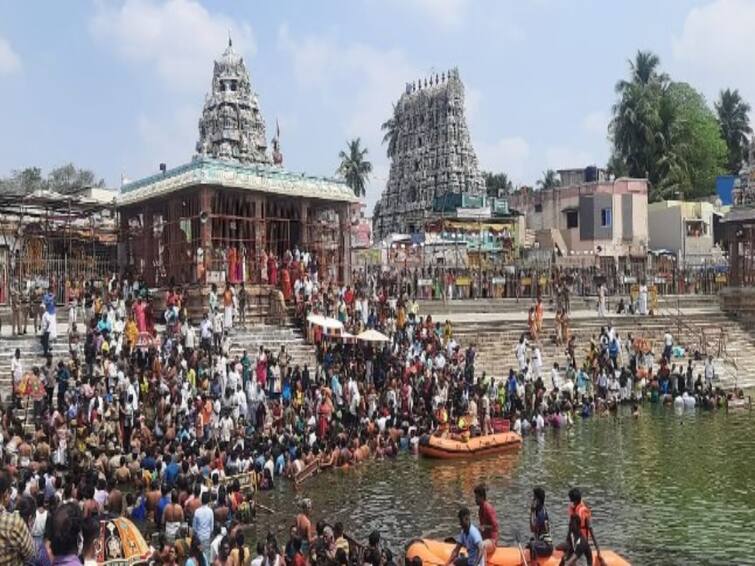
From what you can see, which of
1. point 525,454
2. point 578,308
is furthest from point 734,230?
point 525,454

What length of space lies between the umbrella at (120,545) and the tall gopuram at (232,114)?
145ft

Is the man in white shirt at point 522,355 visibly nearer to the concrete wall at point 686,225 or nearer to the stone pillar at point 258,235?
the stone pillar at point 258,235

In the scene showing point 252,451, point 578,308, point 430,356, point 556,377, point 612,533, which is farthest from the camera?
point 578,308

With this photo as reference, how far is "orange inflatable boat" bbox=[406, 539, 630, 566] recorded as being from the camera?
36.8 ft

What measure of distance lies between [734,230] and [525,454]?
23.4 m

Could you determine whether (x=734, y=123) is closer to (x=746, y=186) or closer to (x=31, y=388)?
(x=746, y=186)

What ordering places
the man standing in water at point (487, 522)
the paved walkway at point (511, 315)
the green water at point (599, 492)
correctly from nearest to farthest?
the man standing in water at point (487, 522) → the green water at point (599, 492) → the paved walkway at point (511, 315)

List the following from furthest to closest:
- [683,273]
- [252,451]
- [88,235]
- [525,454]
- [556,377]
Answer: [683,273] < [88,235] < [556,377] < [525,454] < [252,451]

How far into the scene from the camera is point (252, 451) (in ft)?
56.3

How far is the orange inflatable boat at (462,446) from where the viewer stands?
19609 millimetres

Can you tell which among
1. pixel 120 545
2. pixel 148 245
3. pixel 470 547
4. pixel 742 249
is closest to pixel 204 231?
pixel 148 245

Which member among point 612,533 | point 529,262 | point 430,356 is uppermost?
point 529,262

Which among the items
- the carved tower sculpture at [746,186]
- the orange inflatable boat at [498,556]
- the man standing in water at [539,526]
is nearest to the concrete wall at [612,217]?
the carved tower sculpture at [746,186]

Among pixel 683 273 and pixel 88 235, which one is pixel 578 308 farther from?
pixel 88 235
